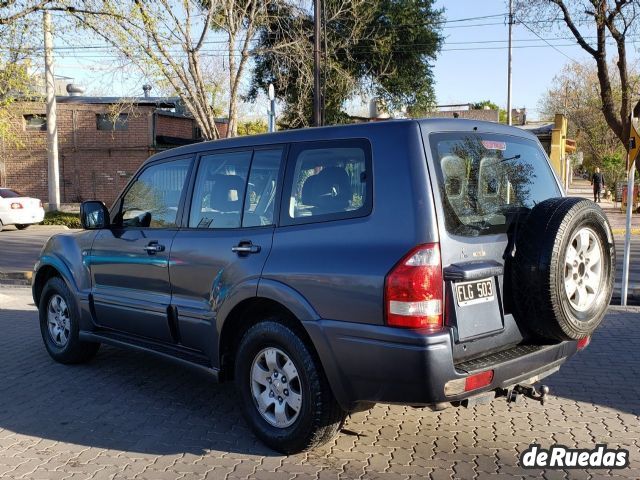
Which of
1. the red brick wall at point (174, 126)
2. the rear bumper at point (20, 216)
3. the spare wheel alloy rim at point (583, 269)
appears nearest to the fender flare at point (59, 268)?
the spare wheel alloy rim at point (583, 269)

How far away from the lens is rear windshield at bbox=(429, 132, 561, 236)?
3.44 m

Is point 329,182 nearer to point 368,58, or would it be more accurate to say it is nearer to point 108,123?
point 368,58

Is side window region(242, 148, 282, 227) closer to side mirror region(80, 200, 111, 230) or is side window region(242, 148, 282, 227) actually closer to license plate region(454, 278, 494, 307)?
license plate region(454, 278, 494, 307)

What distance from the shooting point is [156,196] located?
16.5 ft

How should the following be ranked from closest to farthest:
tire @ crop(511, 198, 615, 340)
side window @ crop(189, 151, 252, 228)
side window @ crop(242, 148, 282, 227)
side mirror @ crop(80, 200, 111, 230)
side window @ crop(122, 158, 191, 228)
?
tire @ crop(511, 198, 615, 340) < side window @ crop(242, 148, 282, 227) < side window @ crop(189, 151, 252, 228) < side window @ crop(122, 158, 191, 228) < side mirror @ crop(80, 200, 111, 230)

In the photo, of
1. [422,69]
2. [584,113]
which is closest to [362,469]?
[422,69]

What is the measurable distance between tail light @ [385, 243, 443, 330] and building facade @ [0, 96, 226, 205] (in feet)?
86.6

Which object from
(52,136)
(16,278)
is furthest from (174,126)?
(16,278)

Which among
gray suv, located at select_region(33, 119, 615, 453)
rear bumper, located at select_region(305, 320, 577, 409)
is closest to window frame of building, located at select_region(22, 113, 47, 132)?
gray suv, located at select_region(33, 119, 615, 453)

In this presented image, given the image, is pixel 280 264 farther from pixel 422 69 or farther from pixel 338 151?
pixel 422 69

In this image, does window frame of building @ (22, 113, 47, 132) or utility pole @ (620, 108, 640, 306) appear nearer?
utility pole @ (620, 108, 640, 306)

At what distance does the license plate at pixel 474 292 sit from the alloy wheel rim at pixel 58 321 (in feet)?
13.2

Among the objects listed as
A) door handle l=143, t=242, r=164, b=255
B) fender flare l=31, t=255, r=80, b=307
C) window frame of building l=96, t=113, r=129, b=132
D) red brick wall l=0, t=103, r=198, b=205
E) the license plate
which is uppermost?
window frame of building l=96, t=113, r=129, b=132

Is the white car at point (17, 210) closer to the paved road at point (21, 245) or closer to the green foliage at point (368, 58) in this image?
the paved road at point (21, 245)
